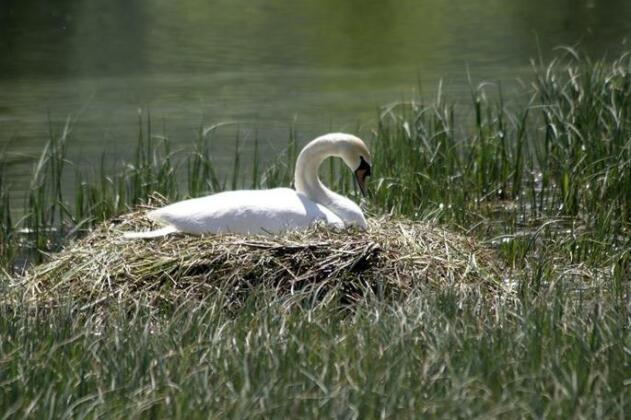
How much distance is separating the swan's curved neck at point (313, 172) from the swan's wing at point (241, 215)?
0.42 m

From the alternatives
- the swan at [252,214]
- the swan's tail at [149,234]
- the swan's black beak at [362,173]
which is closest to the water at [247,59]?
the swan's black beak at [362,173]

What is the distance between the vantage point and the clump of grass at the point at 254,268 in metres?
5.88

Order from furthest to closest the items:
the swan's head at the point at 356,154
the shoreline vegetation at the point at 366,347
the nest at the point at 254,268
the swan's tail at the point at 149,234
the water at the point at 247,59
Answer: the water at the point at 247,59
the swan's head at the point at 356,154
the swan's tail at the point at 149,234
the nest at the point at 254,268
the shoreline vegetation at the point at 366,347

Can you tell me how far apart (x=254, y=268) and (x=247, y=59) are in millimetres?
11295

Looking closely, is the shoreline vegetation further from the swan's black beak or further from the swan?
the swan's black beak

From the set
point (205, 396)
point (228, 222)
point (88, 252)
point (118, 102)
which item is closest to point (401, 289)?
point (228, 222)

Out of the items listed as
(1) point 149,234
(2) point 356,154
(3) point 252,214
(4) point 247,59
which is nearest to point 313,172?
(2) point 356,154

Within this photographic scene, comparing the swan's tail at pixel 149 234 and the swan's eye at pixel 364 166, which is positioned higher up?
the swan's eye at pixel 364 166

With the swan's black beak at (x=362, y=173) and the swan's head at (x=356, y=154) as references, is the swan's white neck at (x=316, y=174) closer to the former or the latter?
the swan's head at (x=356, y=154)

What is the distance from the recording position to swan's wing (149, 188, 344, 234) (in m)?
6.52

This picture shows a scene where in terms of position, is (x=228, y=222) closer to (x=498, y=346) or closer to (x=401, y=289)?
(x=401, y=289)

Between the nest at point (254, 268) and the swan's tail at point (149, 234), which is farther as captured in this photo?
the swan's tail at point (149, 234)

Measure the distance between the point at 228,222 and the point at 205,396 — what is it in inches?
103

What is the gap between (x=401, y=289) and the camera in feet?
19.2
